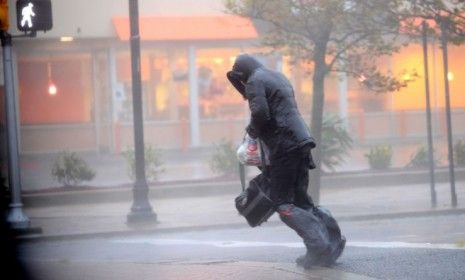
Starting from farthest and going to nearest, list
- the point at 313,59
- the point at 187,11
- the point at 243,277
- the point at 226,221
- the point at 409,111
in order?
1. the point at 409,111
2. the point at 187,11
3. the point at 313,59
4. the point at 226,221
5. the point at 243,277

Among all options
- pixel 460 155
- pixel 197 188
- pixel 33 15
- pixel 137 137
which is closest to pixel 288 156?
pixel 33 15

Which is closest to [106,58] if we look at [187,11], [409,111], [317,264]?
[187,11]

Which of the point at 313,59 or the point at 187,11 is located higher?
the point at 187,11

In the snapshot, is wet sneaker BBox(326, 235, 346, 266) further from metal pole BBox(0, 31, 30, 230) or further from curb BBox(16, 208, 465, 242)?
metal pole BBox(0, 31, 30, 230)

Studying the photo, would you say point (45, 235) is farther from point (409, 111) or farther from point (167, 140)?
point (409, 111)

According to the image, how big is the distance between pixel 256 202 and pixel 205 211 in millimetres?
9382

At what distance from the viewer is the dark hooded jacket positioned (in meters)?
8.27

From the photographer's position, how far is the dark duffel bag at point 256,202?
8.32 meters

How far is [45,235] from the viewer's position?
14.8 meters

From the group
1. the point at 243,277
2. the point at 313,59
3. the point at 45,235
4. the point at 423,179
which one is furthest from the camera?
the point at 423,179

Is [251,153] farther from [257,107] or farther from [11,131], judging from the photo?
[11,131]

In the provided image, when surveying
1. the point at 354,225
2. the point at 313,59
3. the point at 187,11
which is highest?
Result: the point at 187,11

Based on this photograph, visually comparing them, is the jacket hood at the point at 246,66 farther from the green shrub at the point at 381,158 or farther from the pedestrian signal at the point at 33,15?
the green shrub at the point at 381,158

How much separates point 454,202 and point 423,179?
434cm
